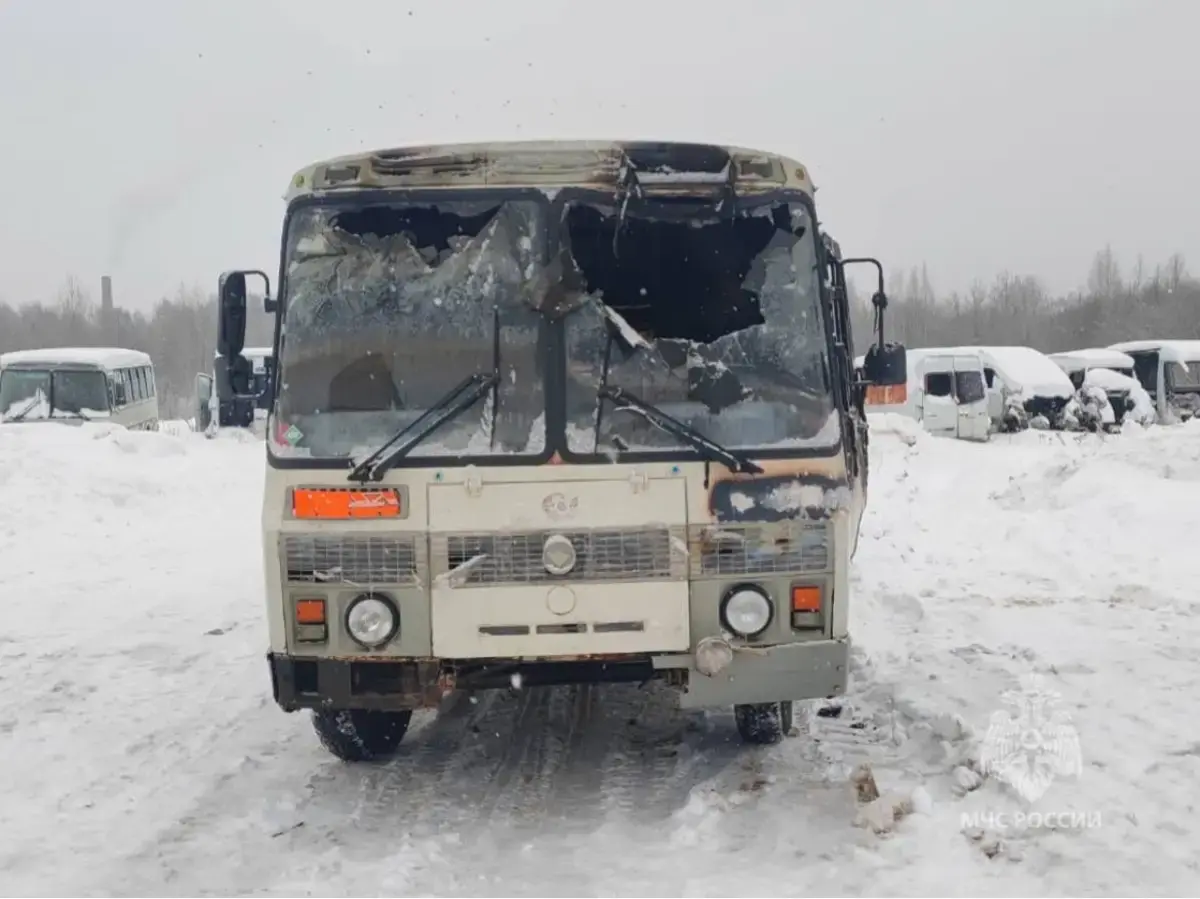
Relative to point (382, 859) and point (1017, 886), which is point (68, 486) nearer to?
point (382, 859)

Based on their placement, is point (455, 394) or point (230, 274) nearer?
point (455, 394)

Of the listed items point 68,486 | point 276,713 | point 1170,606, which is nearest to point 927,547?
point 1170,606

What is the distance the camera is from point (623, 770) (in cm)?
571

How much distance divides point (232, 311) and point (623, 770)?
10.1 feet

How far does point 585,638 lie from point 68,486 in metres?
14.1

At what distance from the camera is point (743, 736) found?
5.91 m

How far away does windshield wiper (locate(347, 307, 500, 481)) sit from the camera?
4.85 meters

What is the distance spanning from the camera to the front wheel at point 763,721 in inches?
226

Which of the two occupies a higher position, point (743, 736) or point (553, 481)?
point (553, 481)

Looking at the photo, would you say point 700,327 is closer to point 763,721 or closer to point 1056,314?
point 763,721

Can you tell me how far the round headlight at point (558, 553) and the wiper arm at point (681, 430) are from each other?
2.16 feet

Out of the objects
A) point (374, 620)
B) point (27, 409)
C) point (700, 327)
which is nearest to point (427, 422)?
point (374, 620)

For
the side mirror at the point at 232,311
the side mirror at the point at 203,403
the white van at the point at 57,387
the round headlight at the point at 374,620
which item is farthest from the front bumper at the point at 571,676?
the side mirror at the point at 203,403

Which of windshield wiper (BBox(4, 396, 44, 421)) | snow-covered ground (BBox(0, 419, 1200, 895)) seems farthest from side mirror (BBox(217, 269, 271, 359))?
windshield wiper (BBox(4, 396, 44, 421))
